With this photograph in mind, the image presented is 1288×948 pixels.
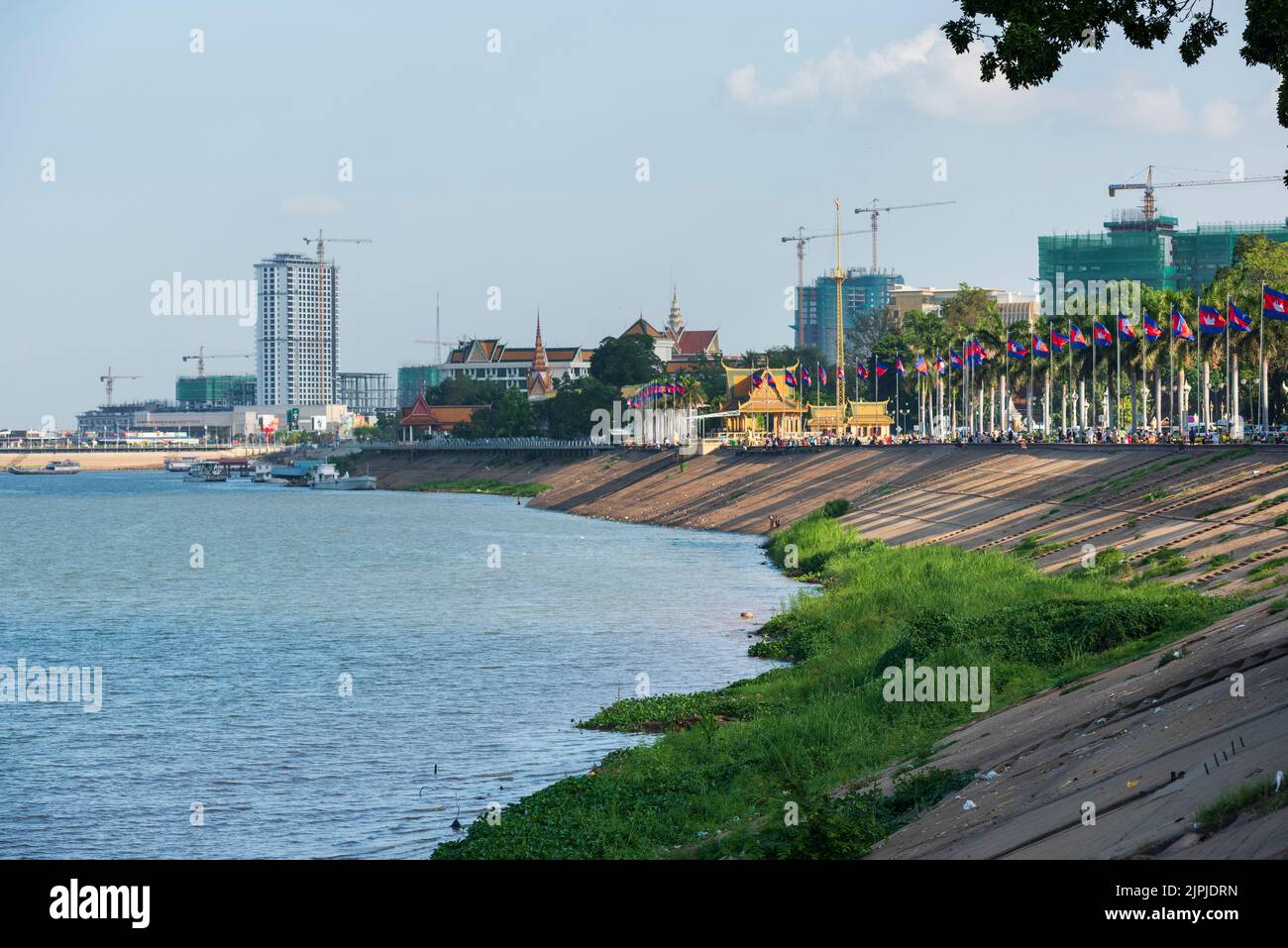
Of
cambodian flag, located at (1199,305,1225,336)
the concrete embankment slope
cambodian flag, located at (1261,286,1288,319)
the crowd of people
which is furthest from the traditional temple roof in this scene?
cambodian flag, located at (1261,286,1288,319)

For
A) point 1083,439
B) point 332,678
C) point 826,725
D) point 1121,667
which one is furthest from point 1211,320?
point 826,725

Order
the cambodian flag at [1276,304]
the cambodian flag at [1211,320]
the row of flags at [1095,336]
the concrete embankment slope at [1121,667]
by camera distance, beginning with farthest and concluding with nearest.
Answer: the cambodian flag at [1211,320], the row of flags at [1095,336], the cambodian flag at [1276,304], the concrete embankment slope at [1121,667]

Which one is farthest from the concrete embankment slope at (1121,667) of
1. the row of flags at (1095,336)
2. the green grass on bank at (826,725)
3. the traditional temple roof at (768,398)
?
the traditional temple roof at (768,398)

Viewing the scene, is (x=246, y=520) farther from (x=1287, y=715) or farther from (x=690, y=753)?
(x=1287, y=715)

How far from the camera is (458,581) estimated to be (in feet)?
285

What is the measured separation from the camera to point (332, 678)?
52.3 meters

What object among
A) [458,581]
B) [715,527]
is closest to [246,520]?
[715,527]

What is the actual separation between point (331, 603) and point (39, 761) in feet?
125

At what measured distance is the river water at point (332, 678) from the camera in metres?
33.7

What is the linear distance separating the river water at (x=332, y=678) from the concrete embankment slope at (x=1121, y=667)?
10.9 m

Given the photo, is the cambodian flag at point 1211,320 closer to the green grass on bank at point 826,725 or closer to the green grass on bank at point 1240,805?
the green grass on bank at point 826,725

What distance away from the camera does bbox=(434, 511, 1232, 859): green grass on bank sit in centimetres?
2716

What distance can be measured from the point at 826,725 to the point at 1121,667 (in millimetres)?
6790

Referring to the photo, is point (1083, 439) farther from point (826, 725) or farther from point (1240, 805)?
point (1240, 805)
